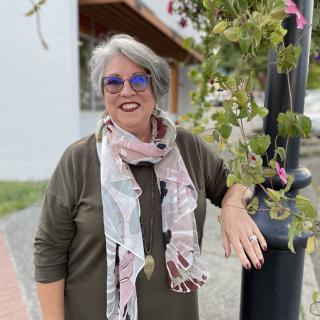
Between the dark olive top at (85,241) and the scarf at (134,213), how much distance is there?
4 centimetres

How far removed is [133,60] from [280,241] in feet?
2.92

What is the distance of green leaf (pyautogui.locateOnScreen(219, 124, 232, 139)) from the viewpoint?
42.9 inches

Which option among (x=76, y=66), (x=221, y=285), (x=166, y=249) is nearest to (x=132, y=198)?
(x=166, y=249)

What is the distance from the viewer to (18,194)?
6043 millimetres

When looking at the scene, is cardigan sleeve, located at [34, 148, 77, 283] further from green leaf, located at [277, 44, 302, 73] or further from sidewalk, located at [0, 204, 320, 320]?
sidewalk, located at [0, 204, 320, 320]

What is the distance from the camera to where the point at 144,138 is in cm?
173

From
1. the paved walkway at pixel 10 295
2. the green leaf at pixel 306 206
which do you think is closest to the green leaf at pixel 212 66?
the green leaf at pixel 306 206

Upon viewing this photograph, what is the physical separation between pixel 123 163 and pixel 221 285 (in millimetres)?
2240

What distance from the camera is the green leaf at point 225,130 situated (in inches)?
42.9

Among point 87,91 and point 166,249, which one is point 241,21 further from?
point 87,91

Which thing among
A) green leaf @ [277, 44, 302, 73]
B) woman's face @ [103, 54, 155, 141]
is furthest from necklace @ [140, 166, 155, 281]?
green leaf @ [277, 44, 302, 73]

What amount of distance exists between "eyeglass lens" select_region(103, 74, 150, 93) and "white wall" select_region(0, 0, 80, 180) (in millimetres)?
5149

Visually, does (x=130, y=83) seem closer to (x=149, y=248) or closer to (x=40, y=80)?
(x=149, y=248)

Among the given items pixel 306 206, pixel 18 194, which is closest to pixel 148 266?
pixel 306 206
